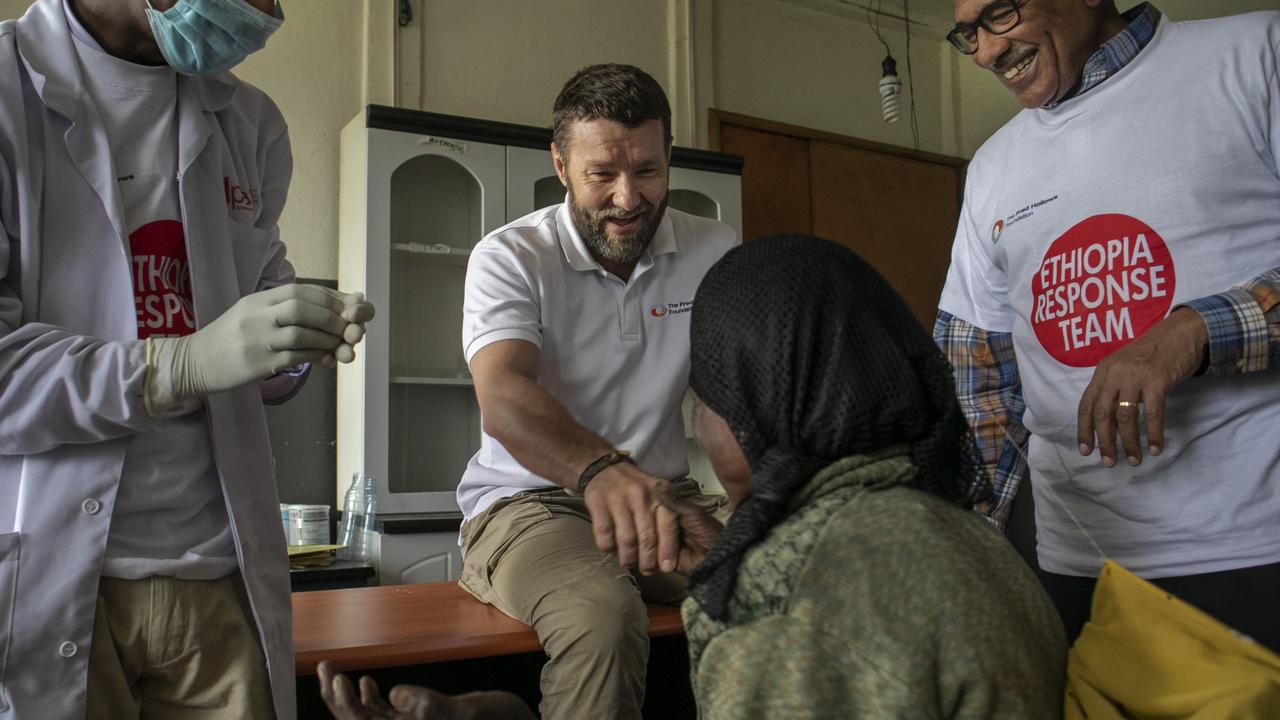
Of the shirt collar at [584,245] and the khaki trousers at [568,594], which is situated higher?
the shirt collar at [584,245]

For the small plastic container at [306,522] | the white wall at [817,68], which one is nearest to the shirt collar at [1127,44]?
the small plastic container at [306,522]

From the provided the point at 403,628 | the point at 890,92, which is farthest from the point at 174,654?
the point at 890,92

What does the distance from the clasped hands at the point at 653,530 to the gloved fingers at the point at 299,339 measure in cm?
38

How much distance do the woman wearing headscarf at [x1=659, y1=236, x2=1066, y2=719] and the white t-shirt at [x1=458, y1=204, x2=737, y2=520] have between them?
931mm

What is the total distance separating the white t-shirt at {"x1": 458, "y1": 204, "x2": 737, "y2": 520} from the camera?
1993 mm

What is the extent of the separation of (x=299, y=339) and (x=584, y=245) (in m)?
1.01

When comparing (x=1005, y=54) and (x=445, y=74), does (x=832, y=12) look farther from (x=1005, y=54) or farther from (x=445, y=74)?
(x=1005, y=54)

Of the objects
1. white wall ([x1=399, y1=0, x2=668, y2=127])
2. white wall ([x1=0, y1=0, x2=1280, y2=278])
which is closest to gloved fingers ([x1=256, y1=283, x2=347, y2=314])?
white wall ([x1=0, y1=0, x2=1280, y2=278])

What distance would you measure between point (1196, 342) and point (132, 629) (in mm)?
1365

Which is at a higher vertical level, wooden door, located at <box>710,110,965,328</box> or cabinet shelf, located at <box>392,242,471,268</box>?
wooden door, located at <box>710,110,965,328</box>

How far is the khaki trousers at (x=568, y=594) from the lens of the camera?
155 centimetres

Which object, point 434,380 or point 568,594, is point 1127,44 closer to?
point 568,594

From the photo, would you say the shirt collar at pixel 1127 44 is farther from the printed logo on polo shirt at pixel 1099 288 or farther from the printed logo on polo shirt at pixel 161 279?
the printed logo on polo shirt at pixel 161 279

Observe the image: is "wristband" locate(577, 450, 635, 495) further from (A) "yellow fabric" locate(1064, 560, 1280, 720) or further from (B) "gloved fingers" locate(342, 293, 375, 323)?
(A) "yellow fabric" locate(1064, 560, 1280, 720)
